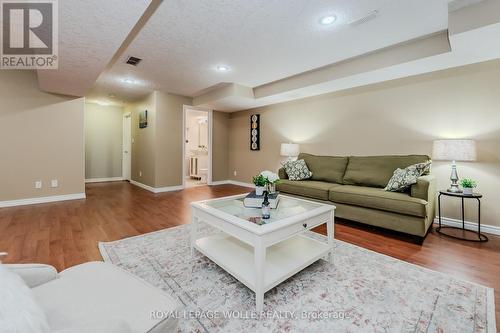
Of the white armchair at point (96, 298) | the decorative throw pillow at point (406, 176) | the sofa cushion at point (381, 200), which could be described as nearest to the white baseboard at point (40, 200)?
the white armchair at point (96, 298)

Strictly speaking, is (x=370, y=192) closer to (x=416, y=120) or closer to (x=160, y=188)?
(x=416, y=120)

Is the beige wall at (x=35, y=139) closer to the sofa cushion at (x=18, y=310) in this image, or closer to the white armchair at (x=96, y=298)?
the white armchair at (x=96, y=298)

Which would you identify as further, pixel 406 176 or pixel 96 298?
pixel 406 176

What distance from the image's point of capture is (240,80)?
4309 millimetres

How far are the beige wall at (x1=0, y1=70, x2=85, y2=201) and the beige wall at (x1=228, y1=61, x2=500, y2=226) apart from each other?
438 centimetres

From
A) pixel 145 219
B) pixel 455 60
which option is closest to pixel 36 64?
pixel 145 219

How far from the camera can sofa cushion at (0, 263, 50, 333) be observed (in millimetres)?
561

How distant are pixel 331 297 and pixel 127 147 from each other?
23.5 ft

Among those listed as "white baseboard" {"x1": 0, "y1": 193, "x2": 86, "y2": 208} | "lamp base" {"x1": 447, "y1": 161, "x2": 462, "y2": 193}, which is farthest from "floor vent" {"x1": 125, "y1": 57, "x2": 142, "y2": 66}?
"lamp base" {"x1": 447, "y1": 161, "x2": 462, "y2": 193}

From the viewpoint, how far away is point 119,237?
2.64 meters

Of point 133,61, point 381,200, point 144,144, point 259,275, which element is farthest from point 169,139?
point 259,275

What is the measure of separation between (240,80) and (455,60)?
3.10 m

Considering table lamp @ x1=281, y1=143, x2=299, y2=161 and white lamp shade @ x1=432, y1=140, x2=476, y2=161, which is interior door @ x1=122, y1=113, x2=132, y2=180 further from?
white lamp shade @ x1=432, y1=140, x2=476, y2=161

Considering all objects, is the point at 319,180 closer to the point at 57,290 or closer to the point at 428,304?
the point at 428,304
